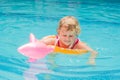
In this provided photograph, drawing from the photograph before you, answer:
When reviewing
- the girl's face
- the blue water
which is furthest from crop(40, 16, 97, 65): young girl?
the blue water

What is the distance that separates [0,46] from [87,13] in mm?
3069

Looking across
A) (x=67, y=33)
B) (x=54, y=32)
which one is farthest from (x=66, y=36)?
(x=54, y=32)

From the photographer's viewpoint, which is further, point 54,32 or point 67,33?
A: point 54,32

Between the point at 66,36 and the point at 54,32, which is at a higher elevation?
the point at 54,32

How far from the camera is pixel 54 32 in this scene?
5473 mm

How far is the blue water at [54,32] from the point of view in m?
3.55

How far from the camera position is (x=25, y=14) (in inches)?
271

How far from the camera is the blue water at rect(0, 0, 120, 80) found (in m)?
3.55

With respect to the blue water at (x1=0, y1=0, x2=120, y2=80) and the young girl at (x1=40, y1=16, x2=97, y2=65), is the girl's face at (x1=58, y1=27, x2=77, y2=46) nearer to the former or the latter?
the young girl at (x1=40, y1=16, x2=97, y2=65)

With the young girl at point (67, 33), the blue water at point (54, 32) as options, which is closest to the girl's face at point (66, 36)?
the young girl at point (67, 33)

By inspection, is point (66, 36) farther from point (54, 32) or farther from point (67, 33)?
point (54, 32)

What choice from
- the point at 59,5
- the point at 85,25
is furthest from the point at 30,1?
the point at 85,25

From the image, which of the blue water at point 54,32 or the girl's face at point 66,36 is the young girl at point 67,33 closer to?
the girl's face at point 66,36

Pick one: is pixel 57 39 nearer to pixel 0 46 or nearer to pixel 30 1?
pixel 0 46
